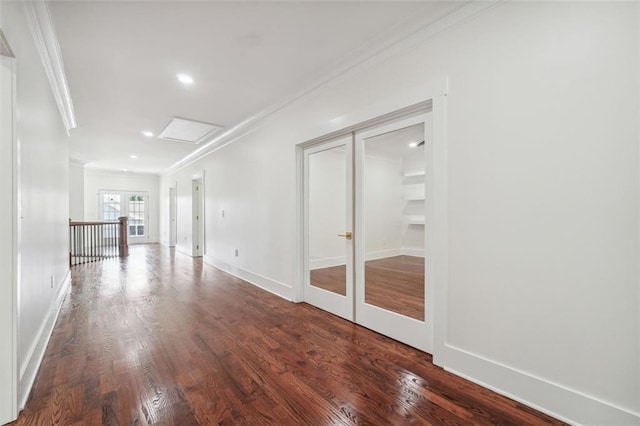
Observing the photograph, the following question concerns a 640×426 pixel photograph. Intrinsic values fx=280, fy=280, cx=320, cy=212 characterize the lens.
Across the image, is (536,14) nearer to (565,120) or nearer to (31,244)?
(565,120)

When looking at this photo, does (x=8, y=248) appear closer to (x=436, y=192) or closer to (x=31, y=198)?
(x=31, y=198)

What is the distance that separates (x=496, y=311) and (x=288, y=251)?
248cm

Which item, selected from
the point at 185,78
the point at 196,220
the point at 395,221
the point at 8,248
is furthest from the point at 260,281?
the point at 196,220

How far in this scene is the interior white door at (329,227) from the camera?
9.93 feet

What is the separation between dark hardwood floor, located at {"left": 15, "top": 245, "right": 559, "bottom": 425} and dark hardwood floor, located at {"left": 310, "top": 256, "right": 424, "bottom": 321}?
1.01ft

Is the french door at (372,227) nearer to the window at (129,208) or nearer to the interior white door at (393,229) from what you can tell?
the interior white door at (393,229)

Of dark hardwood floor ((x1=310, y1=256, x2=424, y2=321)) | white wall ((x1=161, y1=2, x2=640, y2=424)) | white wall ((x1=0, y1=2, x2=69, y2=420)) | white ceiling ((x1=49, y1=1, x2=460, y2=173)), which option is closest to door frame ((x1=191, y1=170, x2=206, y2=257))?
white ceiling ((x1=49, y1=1, x2=460, y2=173))

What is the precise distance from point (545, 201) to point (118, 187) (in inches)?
477

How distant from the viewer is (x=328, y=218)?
131 inches

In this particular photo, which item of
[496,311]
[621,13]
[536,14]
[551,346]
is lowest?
[551,346]

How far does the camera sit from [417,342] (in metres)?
2.35

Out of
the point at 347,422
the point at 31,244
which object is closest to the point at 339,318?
the point at 347,422

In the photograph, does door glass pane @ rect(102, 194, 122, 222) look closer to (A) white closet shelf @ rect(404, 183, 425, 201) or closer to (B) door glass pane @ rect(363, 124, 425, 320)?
(B) door glass pane @ rect(363, 124, 425, 320)

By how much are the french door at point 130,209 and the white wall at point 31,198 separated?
804 cm
